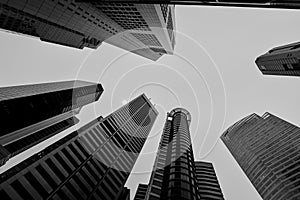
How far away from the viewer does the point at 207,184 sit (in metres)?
91.8

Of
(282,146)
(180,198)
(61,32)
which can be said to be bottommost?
(180,198)

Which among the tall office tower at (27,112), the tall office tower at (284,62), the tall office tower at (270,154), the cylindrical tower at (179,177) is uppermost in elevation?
the tall office tower at (284,62)

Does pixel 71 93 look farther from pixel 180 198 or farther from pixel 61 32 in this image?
pixel 180 198

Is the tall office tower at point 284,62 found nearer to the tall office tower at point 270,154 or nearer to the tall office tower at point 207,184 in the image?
the tall office tower at point 270,154

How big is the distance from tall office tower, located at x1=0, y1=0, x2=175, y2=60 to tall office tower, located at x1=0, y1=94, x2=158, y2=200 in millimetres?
37510

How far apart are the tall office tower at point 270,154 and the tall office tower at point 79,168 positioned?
216ft

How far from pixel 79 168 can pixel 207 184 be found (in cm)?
5111

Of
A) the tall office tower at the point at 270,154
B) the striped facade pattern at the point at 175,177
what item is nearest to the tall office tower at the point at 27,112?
the striped facade pattern at the point at 175,177

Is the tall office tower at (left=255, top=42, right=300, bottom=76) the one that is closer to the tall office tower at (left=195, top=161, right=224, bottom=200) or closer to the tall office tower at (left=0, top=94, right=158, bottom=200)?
the tall office tower at (left=195, top=161, right=224, bottom=200)

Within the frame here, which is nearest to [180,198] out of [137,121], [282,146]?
[282,146]

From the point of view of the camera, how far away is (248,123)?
16750cm

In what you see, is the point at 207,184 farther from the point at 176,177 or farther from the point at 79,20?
the point at 79,20

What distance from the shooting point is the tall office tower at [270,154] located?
99.1 metres

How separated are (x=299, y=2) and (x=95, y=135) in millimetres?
85069
